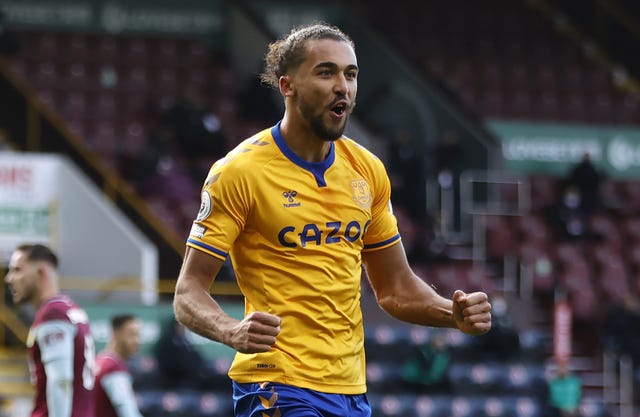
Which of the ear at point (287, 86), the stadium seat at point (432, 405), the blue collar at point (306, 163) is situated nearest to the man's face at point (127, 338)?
the blue collar at point (306, 163)

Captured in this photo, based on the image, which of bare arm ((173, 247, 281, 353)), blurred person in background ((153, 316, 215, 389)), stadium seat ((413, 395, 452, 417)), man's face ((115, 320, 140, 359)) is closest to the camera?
bare arm ((173, 247, 281, 353))

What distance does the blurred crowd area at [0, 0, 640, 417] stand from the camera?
51.1 ft

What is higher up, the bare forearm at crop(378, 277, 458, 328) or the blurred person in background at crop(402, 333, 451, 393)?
the bare forearm at crop(378, 277, 458, 328)

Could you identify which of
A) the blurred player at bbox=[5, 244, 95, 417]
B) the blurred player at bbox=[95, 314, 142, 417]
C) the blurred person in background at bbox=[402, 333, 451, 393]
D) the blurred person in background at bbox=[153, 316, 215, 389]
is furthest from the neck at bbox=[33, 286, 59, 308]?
the blurred person in background at bbox=[402, 333, 451, 393]

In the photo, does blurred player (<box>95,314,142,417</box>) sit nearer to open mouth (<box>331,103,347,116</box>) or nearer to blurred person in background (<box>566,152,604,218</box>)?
open mouth (<box>331,103,347,116</box>)

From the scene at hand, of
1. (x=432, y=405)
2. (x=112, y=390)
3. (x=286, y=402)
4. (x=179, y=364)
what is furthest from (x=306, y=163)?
(x=432, y=405)

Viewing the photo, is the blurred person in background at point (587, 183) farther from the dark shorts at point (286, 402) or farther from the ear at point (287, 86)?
the dark shorts at point (286, 402)

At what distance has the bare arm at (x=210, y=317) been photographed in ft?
13.9

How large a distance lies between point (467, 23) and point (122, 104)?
6892 millimetres

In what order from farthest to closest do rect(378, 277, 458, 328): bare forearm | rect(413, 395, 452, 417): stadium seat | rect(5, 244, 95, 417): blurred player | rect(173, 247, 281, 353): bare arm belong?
rect(413, 395, 452, 417): stadium seat < rect(5, 244, 95, 417): blurred player < rect(378, 277, 458, 328): bare forearm < rect(173, 247, 281, 353): bare arm

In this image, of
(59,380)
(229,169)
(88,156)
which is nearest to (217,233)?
(229,169)

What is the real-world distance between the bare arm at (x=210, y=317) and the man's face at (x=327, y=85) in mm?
600

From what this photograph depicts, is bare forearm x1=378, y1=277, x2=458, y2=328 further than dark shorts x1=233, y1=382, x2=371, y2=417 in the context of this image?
Yes

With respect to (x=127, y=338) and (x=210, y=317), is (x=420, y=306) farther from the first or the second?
(x=127, y=338)
